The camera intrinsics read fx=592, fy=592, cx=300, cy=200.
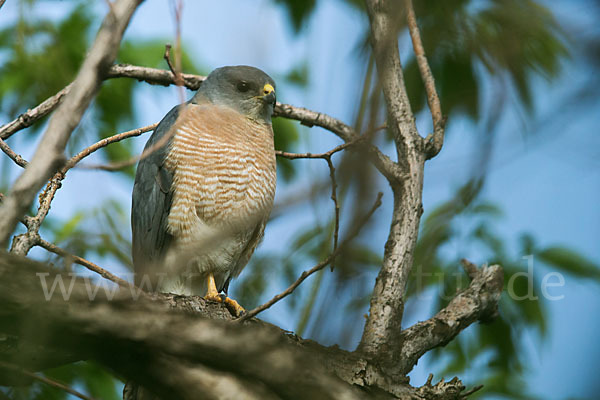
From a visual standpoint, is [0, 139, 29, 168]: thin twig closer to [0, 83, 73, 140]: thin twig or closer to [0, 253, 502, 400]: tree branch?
[0, 83, 73, 140]: thin twig

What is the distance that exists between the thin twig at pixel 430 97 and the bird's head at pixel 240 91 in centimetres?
146

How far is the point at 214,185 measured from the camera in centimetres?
416

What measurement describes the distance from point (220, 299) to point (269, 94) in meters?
1.62

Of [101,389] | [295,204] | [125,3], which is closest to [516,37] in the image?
[295,204]

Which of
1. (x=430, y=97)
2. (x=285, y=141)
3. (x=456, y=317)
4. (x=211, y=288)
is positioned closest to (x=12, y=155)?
(x=211, y=288)

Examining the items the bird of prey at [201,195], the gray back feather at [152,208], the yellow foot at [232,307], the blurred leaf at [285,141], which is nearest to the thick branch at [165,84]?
the bird of prey at [201,195]

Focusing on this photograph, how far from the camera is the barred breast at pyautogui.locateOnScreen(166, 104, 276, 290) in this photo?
415 centimetres

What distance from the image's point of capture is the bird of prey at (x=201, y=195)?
4.15 m

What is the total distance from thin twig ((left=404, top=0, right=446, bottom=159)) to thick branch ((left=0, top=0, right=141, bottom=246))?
7.77ft

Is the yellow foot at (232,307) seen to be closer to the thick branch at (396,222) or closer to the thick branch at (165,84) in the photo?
the thick branch at (396,222)

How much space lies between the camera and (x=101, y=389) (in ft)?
13.6

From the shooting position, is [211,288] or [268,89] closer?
[211,288]

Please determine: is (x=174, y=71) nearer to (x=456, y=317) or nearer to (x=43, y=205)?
(x=43, y=205)

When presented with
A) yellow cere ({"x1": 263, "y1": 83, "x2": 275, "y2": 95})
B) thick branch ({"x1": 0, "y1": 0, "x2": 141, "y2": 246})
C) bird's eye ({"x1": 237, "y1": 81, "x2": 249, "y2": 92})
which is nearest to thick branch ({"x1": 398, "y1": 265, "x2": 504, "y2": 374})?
yellow cere ({"x1": 263, "y1": 83, "x2": 275, "y2": 95})
